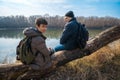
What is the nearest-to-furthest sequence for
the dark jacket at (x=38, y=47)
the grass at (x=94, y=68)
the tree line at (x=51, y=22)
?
the dark jacket at (x=38, y=47)
the grass at (x=94, y=68)
the tree line at (x=51, y=22)

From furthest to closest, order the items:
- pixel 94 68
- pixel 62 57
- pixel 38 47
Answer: pixel 94 68 → pixel 62 57 → pixel 38 47

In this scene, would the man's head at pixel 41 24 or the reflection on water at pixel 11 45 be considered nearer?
the man's head at pixel 41 24

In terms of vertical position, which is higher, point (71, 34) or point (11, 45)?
point (71, 34)

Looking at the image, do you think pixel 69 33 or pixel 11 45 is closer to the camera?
pixel 69 33

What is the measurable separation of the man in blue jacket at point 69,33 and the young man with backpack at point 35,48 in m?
0.78

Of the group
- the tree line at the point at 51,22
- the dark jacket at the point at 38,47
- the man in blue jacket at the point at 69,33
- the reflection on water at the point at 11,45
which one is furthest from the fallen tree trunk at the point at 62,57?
the tree line at the point at 51,22

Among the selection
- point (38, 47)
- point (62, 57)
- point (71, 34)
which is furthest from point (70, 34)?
point (38, 47)

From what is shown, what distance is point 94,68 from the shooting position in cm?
620

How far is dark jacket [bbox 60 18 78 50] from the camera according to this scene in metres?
5.93

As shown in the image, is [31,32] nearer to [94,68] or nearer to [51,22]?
[94,68]

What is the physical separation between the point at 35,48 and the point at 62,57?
87cm

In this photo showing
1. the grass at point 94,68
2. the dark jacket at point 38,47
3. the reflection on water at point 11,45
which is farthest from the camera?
the reflection on water at point 11,45

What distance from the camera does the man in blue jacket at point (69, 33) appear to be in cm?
593

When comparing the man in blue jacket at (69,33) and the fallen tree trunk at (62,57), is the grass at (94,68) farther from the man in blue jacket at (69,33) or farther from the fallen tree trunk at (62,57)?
the man in blue jacket at (69,33)
